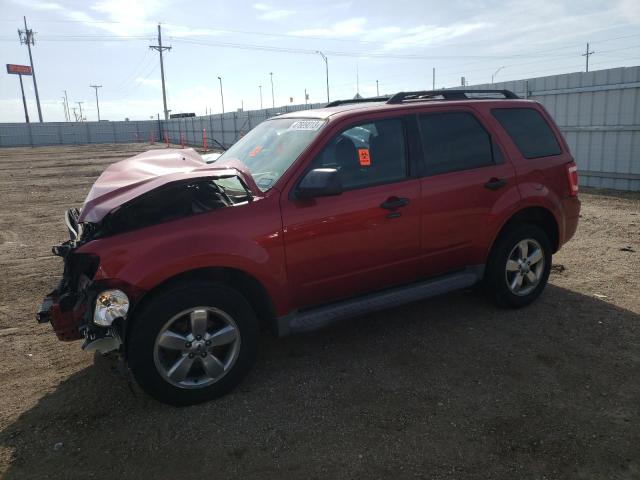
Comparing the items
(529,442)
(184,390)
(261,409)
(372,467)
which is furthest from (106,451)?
(529,442)

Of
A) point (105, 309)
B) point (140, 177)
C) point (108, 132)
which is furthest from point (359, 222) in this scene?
point (108, 132)

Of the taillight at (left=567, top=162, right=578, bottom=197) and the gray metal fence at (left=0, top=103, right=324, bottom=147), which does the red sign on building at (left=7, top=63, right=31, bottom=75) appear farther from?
the taillight at (left=567, top=162, right=578, bottom=197)

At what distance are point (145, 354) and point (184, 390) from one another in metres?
0.38

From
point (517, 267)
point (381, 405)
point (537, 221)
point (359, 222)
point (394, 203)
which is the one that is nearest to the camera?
point (381, 405)

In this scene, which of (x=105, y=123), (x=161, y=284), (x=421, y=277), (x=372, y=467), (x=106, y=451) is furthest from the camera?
(x=105, y=123)

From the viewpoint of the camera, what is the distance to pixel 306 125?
3969 mm

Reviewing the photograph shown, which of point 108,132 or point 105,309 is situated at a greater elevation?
point 108,132

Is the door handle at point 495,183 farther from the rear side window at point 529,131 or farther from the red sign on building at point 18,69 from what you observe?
the red sign on building at point 18,69

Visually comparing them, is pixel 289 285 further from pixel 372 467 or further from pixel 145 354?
pixel 372 467

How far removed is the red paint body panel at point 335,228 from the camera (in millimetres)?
3096

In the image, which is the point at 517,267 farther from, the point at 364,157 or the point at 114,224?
the point at 114,224

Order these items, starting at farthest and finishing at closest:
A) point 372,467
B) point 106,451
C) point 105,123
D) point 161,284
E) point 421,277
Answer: point 105,123
point 421,277
point 161,284
point 106,451
point 372,467

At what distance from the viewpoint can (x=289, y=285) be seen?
350 cm

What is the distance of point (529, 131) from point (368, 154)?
1869 mm
